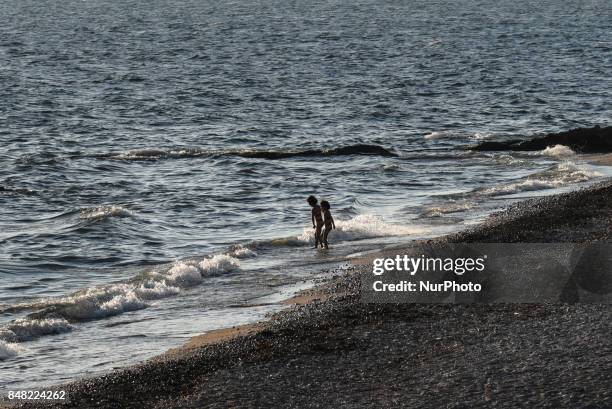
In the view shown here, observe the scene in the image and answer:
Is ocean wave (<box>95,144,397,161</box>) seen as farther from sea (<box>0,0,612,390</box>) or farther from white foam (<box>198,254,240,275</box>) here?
white foam (<box>198,254,240,275</box>)

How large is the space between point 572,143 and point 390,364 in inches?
1174

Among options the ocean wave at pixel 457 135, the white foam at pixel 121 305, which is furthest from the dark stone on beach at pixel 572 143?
the white foam at pixel 121 305

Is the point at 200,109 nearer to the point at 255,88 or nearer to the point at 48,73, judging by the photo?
the point at 255,88

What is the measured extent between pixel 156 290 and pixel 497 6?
145m

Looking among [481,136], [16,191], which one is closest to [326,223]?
[16,191]

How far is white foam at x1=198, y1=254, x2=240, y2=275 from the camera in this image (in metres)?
25.6

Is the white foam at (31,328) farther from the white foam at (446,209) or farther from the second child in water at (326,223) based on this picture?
the white foam at (446,209)

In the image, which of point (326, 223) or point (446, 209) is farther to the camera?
point (446, 209)

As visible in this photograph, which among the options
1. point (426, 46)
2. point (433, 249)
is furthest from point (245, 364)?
point (426, 46)

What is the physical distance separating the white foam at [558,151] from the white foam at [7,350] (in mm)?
28234

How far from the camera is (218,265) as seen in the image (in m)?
25.9

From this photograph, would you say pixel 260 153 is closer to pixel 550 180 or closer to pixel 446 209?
pixel 550 180

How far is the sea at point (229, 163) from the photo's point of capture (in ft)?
74.6

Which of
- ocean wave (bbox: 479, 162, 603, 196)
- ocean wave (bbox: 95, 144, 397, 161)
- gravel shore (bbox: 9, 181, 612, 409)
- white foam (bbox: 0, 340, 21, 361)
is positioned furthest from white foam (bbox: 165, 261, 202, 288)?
ocean wave (bbox: 95, 144, 397, 161)
